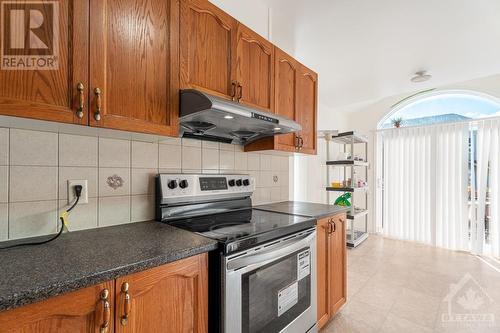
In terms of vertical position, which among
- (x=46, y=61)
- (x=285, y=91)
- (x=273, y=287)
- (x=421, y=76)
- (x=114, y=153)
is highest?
(x=421, y=76)

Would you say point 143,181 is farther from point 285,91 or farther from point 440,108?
point 440,108

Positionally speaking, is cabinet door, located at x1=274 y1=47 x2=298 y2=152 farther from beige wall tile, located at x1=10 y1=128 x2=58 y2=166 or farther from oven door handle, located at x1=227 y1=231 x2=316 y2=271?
beige wall tile, located at x1=10 y1=128 x2=58 y2=166

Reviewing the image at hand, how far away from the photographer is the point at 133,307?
77 centimetres

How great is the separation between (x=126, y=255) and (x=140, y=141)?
28.4 inches

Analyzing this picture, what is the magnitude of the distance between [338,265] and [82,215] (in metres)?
1.77

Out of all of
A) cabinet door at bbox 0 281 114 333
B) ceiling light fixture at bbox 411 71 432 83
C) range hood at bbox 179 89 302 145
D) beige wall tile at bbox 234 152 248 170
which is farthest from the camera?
ceiling light fixture at bbox 411 71 432 83

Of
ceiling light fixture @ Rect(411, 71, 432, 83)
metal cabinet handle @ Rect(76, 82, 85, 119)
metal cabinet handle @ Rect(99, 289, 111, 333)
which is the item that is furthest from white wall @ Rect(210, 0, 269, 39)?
ceiling light fixture @ Rect(411, 71, 432, 83)

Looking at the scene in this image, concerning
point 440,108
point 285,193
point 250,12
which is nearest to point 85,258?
point 285,193

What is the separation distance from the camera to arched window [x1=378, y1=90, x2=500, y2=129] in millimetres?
3412

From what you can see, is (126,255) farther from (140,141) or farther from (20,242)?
(140,141)

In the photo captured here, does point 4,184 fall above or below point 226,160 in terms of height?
below

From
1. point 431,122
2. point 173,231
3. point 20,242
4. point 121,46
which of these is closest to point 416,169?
point 431,122

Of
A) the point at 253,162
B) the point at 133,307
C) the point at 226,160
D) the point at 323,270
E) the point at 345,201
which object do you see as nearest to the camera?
the point at 133,307

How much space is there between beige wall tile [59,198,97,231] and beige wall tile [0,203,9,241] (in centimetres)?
17
